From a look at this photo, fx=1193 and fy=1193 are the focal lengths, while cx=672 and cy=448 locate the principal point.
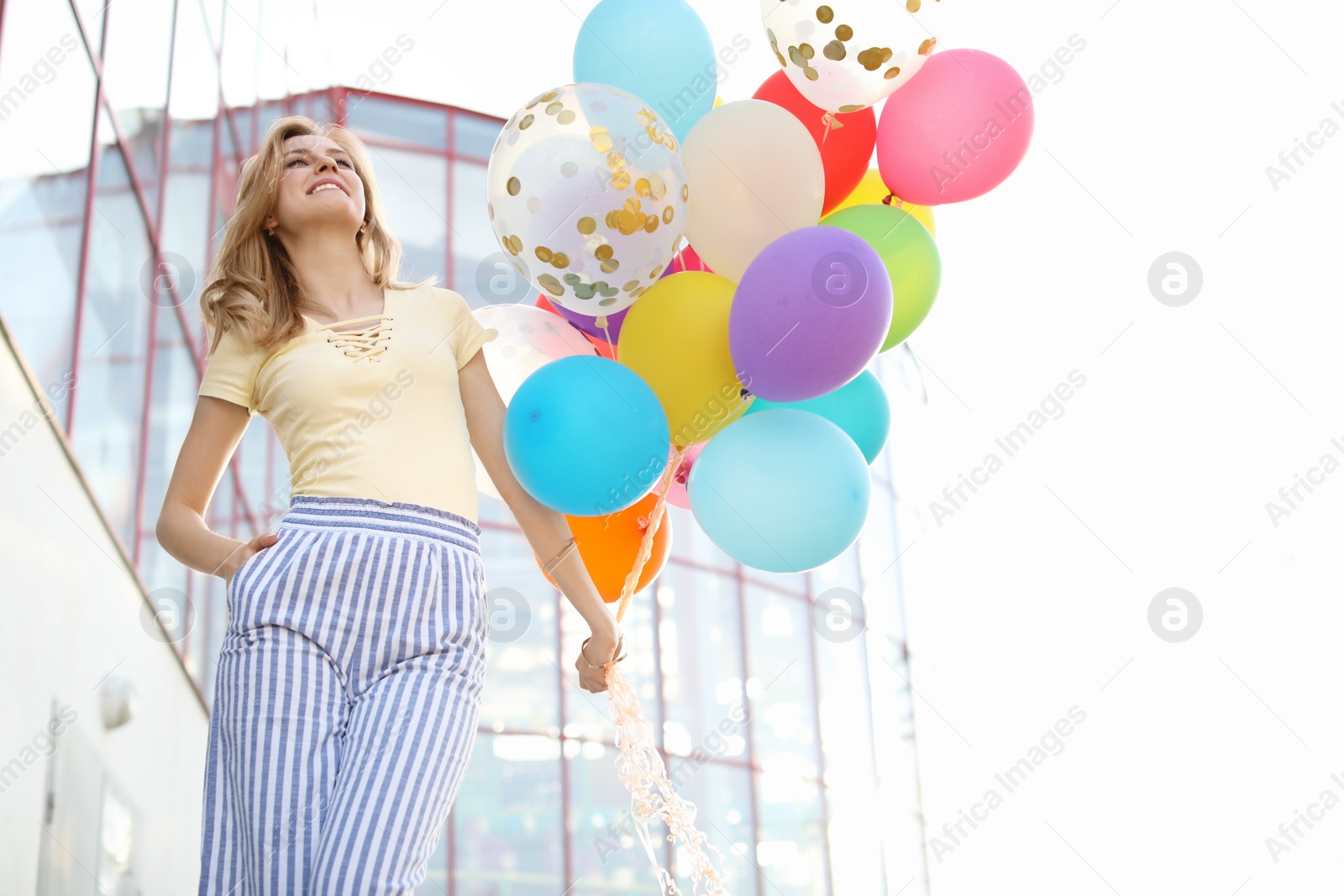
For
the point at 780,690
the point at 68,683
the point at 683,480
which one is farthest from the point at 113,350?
the point at 780,690

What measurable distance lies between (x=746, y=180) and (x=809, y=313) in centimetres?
45

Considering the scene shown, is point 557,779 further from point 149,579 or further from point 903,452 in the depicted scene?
point 903,452

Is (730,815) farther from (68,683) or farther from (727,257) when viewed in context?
(727,257)

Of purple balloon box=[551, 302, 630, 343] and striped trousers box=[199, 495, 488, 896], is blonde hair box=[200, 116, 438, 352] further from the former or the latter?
purple balloon box=[551, 302, 630, 343]

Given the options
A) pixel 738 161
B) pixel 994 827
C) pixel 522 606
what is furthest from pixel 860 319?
pixel 994 827

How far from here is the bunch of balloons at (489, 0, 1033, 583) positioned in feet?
6.74

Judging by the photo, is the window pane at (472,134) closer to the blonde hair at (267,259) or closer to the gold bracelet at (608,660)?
the blonde hair at (267,259)

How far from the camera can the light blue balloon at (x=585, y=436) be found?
1.91m

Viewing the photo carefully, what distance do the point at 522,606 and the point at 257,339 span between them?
25.1 ft

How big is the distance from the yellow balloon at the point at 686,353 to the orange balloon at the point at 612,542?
23 centimetres

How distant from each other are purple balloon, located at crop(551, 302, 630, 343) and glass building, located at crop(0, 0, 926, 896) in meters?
1.08

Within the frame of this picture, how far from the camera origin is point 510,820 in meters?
9.10

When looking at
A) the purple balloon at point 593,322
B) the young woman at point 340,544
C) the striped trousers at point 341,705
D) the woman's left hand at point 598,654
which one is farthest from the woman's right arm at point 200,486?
the purple balloon at point 593,322

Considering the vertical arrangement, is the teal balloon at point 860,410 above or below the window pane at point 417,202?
→ above
